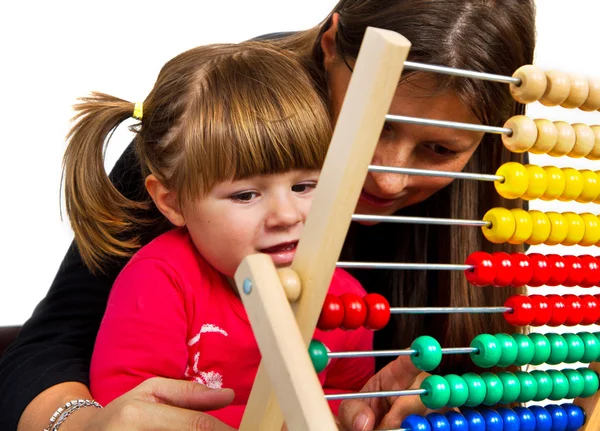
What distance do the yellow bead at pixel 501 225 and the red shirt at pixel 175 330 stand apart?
1.07 ft

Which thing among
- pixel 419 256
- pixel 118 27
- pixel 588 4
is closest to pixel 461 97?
pixel 419 256

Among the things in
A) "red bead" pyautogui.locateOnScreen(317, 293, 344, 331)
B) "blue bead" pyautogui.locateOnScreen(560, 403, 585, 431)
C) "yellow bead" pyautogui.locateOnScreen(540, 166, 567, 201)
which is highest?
"yellow bead" pyautogui.locateOnScreen(540, 166, 567, 201)

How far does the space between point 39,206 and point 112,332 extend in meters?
1.31

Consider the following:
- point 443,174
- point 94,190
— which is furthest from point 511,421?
point 94,190

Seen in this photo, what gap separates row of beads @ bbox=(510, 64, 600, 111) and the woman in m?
0.17

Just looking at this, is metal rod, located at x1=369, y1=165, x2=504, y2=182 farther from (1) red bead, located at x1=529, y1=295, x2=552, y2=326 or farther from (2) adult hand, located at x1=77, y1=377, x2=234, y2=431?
(2) adult hand, located at x1=77, y1=377, x2=234, y2=431

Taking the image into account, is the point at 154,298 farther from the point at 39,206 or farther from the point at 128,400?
the point at 39,206

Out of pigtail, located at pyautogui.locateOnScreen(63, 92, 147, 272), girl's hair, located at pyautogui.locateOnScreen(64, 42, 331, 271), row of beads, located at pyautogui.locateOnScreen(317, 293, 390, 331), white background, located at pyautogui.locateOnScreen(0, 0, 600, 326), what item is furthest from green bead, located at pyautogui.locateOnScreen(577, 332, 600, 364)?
white background, located at pyautogui.locateOnScreen(0, 0, 600, 326)

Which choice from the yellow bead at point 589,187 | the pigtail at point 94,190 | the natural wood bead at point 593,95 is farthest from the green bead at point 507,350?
the pigtail at point 94,190

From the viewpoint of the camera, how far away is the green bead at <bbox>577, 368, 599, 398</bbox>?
1.13 meters

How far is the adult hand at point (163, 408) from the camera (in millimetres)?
938

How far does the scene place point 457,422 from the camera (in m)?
1.02

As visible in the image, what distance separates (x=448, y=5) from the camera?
3.91 feet

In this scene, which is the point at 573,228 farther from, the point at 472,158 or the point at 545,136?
the point at 472,158
